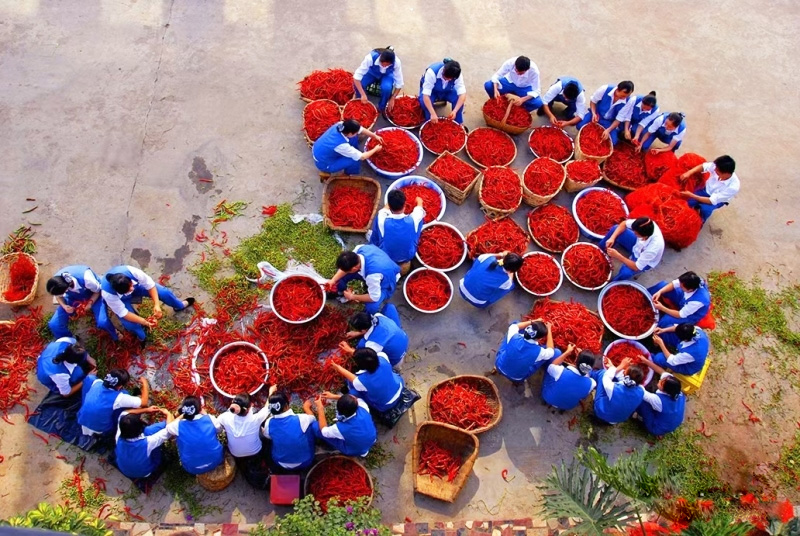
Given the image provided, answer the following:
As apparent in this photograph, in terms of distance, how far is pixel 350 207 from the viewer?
24.1 feet

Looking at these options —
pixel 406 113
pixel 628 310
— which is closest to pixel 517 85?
pixel 406 113

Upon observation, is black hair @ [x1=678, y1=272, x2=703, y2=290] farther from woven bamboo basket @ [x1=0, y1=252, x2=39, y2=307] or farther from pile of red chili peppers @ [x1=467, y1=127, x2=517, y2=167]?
woven bamboo basket @ [x1=0, y1=252, x2=39, y2=307]

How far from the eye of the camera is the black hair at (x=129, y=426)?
5.18 m

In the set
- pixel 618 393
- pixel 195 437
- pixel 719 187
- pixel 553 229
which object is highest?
pixel 719 187

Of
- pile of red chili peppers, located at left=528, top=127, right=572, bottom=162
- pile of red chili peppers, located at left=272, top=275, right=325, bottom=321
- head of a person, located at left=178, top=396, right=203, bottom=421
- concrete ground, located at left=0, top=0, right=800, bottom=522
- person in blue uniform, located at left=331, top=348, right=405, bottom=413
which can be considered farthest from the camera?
pile of red chili peppers, located at left=528, top=127, right=572, bottom=162

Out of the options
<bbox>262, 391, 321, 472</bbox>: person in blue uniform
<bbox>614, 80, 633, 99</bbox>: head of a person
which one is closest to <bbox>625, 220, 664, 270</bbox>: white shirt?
<bbox>614, 80, 633, 99</bbox>: head of a person

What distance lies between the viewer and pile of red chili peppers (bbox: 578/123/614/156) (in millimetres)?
8008

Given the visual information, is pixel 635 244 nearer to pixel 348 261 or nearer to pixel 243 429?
pixel 348 261

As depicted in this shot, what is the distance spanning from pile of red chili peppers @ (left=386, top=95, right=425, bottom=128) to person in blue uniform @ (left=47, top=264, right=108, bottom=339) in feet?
14.9

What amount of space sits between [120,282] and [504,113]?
5.75 meters

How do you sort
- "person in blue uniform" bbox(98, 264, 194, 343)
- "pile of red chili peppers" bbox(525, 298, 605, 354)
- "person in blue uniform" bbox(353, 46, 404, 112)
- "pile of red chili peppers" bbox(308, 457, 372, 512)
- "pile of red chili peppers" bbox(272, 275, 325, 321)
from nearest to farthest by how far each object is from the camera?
1. "pile of red chili peppers" bbox(308, 457, 372, 512)
2. "person in blue uniform" bbox(98, 264, 194, 343)
3. "pile of red chili peppers" bbox(272, 275, 325, 321)
4. "pile of red chili peppers" bbox(525, 298, 605, 354)
5. "person in blue uniform" bbox(353, 46, 404, 112)

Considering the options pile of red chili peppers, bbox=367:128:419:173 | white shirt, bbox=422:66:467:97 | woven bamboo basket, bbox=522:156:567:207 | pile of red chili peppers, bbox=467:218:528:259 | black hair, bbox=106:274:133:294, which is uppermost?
white shirt, bbox=422:66:467:97

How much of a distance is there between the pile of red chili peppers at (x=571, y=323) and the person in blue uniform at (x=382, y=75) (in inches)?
146

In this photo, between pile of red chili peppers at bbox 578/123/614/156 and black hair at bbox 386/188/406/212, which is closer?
black hair at bbox 386/188/406/212
